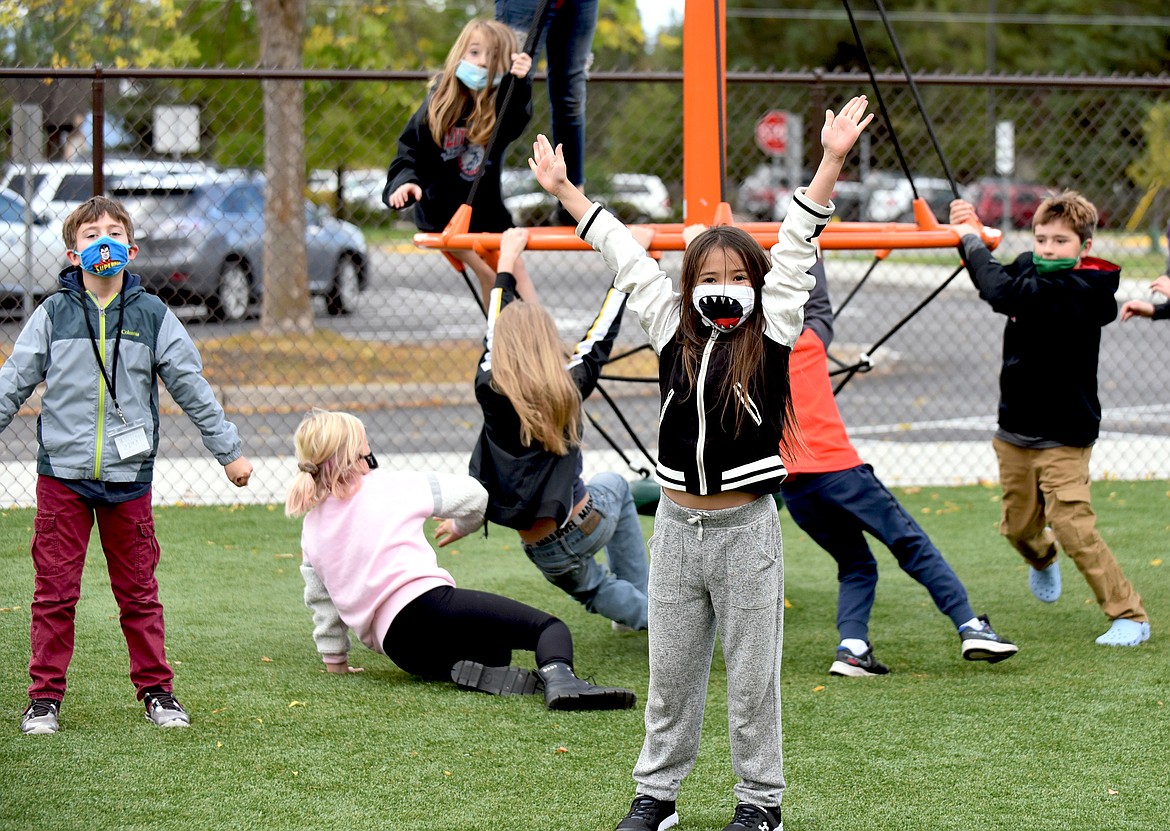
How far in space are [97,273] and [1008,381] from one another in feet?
10.8

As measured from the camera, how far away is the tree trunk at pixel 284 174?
38.9ft

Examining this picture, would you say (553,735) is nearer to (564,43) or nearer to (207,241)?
(564,43)

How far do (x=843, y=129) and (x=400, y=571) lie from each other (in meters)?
2.19

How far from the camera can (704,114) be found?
493 centimetres

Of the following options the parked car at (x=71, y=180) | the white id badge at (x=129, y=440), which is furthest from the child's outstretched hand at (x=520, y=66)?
the parked car at (x=71, y=180)

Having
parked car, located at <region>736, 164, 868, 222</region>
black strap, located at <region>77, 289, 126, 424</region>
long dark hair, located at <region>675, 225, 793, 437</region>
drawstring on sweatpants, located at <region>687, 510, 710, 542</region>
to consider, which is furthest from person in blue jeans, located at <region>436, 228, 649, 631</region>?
parked car, located at <region>736, 164, 868, 222</region>

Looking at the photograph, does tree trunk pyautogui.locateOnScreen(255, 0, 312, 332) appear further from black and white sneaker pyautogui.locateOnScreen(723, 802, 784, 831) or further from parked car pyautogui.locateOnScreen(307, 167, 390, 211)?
black and white sneaker pyautogui.locateOnScreen(723, 802, 784, 831)

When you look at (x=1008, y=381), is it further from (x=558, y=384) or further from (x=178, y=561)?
(x=178, y=561)

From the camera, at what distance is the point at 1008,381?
5316mm

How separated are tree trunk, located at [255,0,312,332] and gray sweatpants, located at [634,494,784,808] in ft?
29.3

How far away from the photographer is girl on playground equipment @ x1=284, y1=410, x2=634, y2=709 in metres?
4.61

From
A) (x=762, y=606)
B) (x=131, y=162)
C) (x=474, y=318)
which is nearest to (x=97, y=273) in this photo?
(x=762, y=606)

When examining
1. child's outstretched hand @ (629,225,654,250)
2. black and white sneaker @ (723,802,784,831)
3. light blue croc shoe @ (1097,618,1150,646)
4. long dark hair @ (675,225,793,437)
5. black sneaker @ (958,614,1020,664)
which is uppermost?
child's outstretched hand @ (629,225,654,250)

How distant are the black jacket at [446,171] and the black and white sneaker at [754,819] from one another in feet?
9.44
